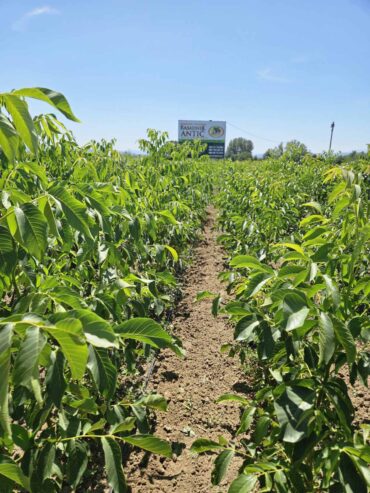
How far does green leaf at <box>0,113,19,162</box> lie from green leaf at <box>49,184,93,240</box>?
0.28 metres

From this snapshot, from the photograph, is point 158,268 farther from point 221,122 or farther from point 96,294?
point 221,122

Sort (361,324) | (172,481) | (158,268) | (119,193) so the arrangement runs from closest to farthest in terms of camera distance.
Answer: (361,324)
(119,193)
(172,481)
(158,268)

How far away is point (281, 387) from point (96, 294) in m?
0.78

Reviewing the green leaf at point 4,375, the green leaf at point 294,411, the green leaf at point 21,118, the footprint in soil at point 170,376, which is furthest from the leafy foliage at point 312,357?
the footprint in soil at point 170,376

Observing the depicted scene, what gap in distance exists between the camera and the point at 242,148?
7762cm

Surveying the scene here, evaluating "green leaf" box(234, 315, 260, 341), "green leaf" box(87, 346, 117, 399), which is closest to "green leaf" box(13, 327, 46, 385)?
"green leaf" box(87, 346, 117, 399)

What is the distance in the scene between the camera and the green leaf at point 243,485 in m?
1.25

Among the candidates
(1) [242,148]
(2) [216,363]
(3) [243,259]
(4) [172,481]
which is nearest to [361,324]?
(3) [243,259]

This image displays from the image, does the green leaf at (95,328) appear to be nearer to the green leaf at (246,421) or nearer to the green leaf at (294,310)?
the green leaf at (294,310)

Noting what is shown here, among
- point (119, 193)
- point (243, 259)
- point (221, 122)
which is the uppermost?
point (221, 122)

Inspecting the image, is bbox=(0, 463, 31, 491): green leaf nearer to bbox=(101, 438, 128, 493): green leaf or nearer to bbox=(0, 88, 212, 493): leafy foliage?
bbox=(0, 88, 212, 493): leafy foliage

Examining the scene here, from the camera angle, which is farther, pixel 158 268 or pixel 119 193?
pixel 158 268

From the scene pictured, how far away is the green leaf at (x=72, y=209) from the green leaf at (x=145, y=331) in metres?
0.36

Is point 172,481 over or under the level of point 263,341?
under
